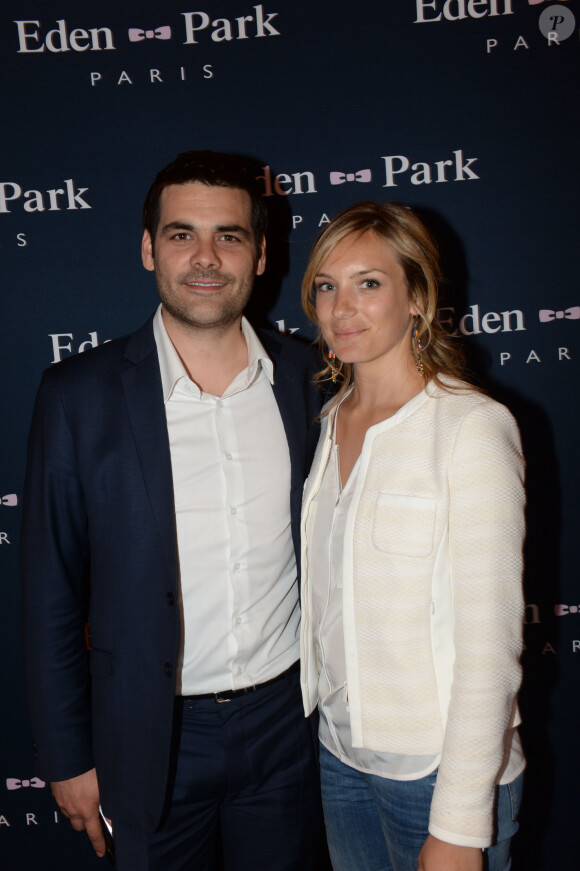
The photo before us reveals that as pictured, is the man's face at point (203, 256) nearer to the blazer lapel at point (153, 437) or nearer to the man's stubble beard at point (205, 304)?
the man's stubble beard at point (205, 304)

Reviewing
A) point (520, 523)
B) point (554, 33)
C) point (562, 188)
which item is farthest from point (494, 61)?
point (520, 523)

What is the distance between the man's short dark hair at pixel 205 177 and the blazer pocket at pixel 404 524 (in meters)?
1.02

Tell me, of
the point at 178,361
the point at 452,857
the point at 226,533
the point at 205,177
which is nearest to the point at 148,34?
the point at 205,177

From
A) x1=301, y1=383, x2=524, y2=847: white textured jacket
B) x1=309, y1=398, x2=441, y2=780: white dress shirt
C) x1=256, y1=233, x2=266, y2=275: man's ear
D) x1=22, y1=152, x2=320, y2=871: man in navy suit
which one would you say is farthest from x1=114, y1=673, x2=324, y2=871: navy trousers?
x1=256, y1=233, x2=266, y2=275: man's ear

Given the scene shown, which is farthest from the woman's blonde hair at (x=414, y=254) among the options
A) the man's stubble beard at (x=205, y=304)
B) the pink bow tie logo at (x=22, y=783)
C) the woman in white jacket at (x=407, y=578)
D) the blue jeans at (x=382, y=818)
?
the pink bow tie logo at (x=22, y=783)

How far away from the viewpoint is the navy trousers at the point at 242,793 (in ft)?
6.11

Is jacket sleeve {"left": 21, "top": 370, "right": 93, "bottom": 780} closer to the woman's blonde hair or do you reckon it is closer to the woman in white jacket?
the woman in white jacket

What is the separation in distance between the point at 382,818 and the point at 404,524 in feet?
2.46

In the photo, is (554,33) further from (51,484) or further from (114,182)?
(51,484)

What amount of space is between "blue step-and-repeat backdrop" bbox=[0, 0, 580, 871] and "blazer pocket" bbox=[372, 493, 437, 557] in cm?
115

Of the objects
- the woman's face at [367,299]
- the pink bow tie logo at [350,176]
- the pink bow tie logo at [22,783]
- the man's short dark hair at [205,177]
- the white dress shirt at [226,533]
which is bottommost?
the pink bow tie logo at [22,783]

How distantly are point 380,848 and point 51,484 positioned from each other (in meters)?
1.27

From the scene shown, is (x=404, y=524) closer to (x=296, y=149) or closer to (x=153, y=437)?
(x=153, y=437)

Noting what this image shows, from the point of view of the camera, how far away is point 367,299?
1.68m
